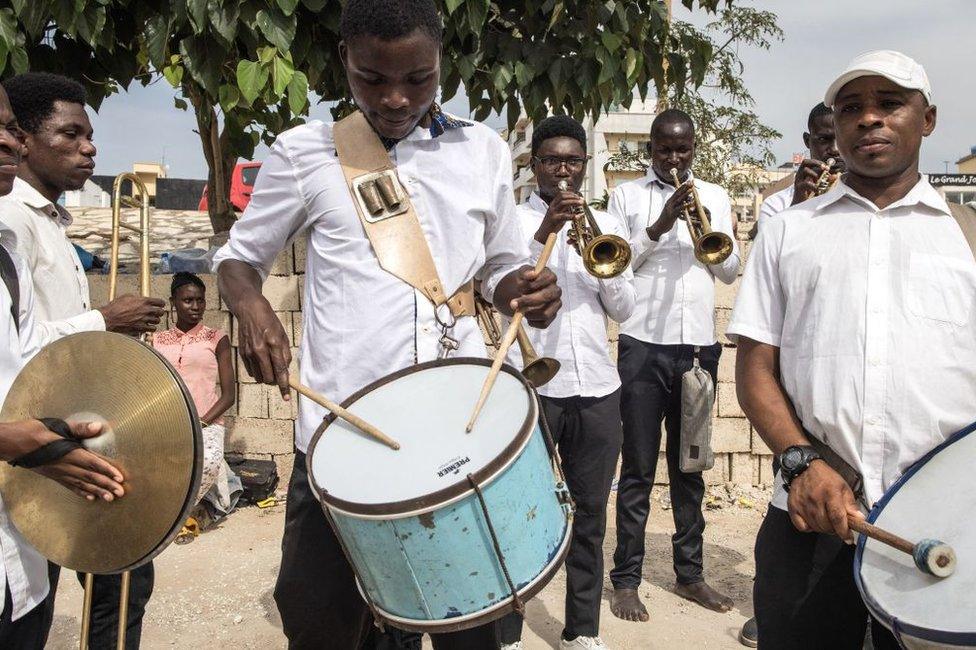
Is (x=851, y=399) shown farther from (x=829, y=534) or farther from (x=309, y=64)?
(x=309, y=64)

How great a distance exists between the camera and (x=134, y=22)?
5820 mm

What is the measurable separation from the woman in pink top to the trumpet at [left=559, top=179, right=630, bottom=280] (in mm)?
2985

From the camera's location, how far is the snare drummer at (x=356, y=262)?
2191 mm

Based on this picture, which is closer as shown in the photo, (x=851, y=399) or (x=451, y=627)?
(x=451, y=627)

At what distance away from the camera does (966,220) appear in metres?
2.12

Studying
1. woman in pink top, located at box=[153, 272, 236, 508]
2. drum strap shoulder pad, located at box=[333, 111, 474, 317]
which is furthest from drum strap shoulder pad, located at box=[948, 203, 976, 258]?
woman in pink top, located at box=[153, 272, 236, 508]

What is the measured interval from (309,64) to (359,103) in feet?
11.9

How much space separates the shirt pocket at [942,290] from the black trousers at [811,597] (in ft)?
2.00

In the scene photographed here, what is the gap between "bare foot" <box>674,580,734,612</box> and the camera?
14.6 ft

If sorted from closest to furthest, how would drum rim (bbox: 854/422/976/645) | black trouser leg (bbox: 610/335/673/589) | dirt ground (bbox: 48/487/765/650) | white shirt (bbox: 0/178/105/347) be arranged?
drum rim (bbox: 854/422/976/645), white shirt (bbox: 0/178/105/347), dirt ground (bbox: 48/487/765/650), black trouser leg (bbox: 610/335/673/589)

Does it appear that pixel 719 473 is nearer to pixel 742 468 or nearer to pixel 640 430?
pixel 742 468

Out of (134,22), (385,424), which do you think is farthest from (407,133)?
(134,22)

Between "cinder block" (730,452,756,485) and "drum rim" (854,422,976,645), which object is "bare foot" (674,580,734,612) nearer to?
"cinder block" (730,452,756,485)

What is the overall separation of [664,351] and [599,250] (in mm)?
837
